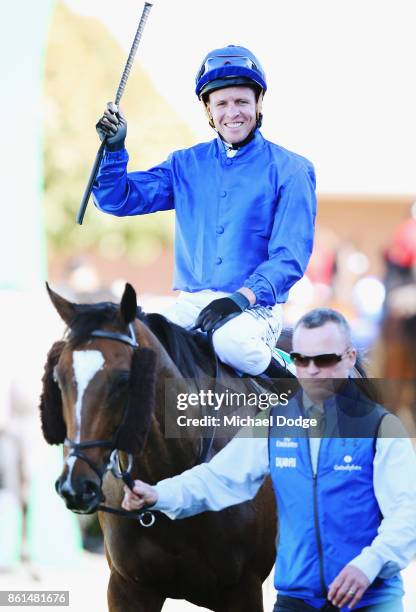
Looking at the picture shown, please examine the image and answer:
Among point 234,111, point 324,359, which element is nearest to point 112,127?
point 234,111

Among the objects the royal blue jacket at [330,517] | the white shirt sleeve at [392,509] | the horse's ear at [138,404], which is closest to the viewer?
the white shirt sleeve at [392,509]

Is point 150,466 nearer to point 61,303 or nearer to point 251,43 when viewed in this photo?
point 61,303

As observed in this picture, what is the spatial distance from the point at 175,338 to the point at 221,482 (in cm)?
78

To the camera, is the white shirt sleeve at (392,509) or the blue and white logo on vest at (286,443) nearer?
the white shirt sleeve at (392,509)

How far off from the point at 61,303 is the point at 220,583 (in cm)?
118

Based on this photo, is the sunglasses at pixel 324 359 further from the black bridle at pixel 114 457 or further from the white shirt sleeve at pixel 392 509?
the black bridle at pixel 114 457

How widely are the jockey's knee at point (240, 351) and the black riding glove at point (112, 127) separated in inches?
32.8

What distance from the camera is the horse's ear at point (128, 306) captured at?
3.86m

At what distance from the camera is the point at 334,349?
3539mm

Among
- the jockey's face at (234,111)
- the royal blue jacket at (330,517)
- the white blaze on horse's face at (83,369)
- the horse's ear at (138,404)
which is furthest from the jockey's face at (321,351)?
the jockey's face at (234,111)

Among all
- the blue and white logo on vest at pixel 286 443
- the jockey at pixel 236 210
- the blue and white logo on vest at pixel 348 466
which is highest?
the jockey at pixel 236 210

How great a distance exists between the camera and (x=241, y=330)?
14.5 feet

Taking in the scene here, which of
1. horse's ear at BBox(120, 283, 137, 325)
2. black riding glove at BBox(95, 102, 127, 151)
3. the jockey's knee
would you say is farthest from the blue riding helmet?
horse's ear at BBox(120, 283, 137, 325)

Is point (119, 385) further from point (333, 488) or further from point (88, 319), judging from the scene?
point (333, 488)
